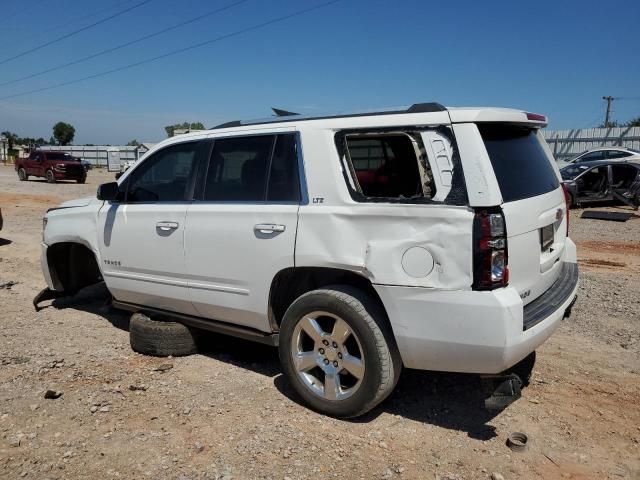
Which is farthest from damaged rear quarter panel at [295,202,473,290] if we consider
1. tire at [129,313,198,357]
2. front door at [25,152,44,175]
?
front door at [25,152,44,175]

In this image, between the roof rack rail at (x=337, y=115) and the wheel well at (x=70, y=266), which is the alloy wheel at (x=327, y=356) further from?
the wheel well at (x=70, y=266)

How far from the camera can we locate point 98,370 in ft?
14.8

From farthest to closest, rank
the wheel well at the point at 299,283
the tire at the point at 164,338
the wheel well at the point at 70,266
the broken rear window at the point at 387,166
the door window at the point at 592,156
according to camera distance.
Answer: the door window at the point at 592,156 → the wheel well at the point at 70,266 → the tire at the point at 164,338 → the wheel well at the point at 299,283 → the broken rear window at the point at 387,166

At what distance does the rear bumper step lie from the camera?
10.9ft

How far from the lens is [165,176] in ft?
15.6

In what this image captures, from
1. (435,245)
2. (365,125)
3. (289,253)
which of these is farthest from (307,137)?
(435,245)

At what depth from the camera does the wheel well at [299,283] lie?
3.65 m

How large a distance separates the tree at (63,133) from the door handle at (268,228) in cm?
10946

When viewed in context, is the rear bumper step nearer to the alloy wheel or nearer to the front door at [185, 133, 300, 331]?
the alloy wheel

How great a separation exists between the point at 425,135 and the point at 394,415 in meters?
1.88

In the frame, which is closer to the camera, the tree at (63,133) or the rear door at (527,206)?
the rear door at (527,206)

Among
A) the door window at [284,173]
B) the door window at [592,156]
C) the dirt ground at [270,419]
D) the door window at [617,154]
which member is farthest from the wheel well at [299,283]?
the door window at [592,156]

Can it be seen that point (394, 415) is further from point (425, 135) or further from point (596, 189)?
point (596, 189)

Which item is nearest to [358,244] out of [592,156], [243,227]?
[243,227]
